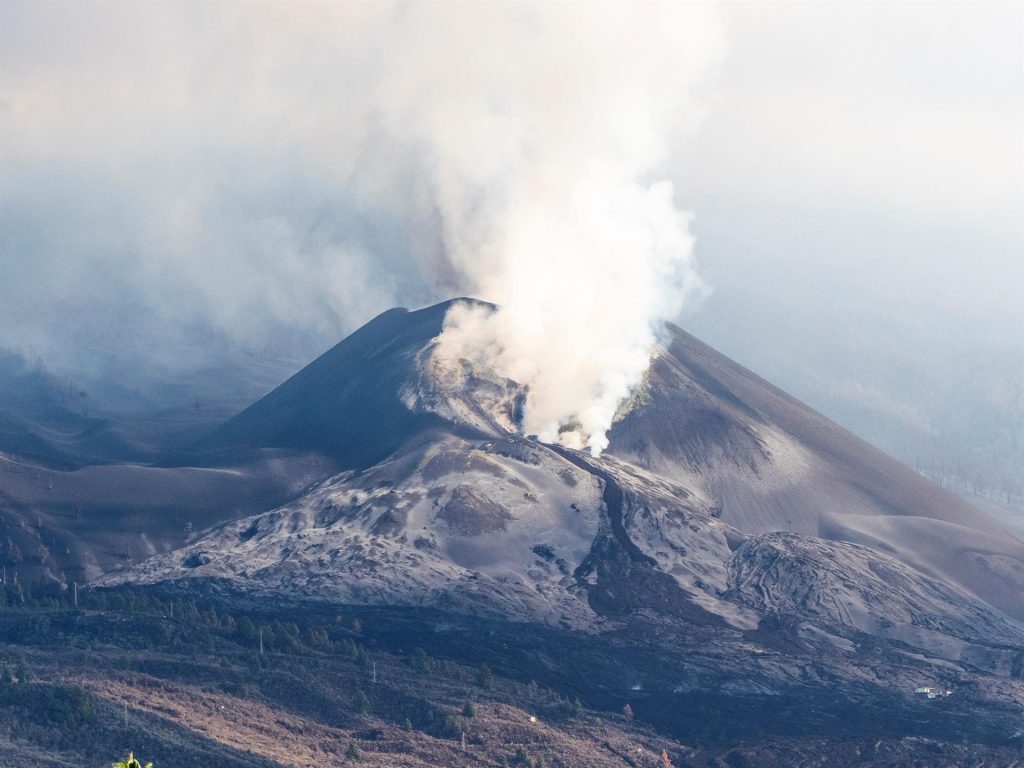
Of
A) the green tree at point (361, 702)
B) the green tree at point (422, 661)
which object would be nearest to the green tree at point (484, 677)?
the green tree at point (422, 661)

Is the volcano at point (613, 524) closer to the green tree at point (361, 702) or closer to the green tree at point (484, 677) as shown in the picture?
the green tree at point (484, 677)

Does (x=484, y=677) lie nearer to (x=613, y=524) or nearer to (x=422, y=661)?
(x=422, y=661)

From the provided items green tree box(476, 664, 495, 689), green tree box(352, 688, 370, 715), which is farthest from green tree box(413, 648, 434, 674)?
green tree box(352, 688, 370, 715)

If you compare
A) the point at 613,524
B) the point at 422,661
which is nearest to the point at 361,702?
the point at 422,661

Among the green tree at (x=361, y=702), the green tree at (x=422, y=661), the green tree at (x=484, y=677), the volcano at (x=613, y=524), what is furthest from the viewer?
the volcano at (x=613, y=524)

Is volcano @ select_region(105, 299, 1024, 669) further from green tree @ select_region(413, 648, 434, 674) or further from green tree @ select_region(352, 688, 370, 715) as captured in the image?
green tree @ select_region(352, 688, 370, 715)

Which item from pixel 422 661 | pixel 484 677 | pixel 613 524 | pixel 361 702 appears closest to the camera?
pixel 361 702

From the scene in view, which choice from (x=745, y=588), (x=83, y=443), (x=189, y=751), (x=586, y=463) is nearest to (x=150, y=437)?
(x=83, y=443)

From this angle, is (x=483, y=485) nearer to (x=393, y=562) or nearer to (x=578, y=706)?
(x=393, y=562)

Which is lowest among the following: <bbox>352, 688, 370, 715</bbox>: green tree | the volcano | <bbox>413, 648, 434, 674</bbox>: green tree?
<bbox>352, 688, 370, 715</bbox>: green tree
